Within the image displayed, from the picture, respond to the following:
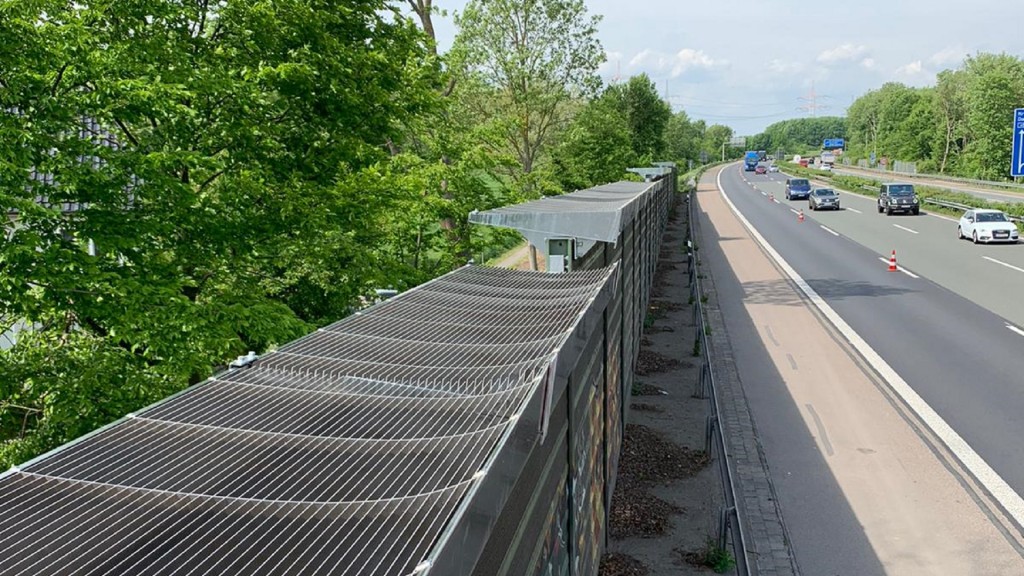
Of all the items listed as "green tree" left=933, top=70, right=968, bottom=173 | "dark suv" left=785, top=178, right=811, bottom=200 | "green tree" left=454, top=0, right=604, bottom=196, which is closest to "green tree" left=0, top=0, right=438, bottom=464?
"green tree" left=454, top=0, right=604, bottom=196

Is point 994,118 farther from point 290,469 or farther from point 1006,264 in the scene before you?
point 290,469

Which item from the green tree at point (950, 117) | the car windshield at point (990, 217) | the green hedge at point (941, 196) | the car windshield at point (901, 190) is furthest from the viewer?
the green tree at point (950, 117)

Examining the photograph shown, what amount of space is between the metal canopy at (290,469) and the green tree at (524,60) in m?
27.4

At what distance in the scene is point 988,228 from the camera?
1232 inches

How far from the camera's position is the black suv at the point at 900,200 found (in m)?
45.1

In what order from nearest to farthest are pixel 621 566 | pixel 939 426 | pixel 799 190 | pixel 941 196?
1. pixel 621 566
2. pixel 939 426
3. pixel 941 196
4. pixel 799 190

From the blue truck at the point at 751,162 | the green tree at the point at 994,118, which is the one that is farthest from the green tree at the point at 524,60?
the blue truck at the point at 751,162

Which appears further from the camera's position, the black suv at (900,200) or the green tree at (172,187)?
the black suv at (900,200)

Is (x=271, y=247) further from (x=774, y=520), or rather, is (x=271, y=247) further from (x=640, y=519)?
(x=774, y=520)

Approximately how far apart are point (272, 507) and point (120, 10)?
838cm

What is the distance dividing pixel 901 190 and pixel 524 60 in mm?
25360

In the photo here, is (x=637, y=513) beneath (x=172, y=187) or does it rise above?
beneath

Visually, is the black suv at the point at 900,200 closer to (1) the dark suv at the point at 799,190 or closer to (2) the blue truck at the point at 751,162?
(1) the dark suv at the point at 799,190

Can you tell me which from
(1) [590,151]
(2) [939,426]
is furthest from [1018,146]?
(2) [939,426]
